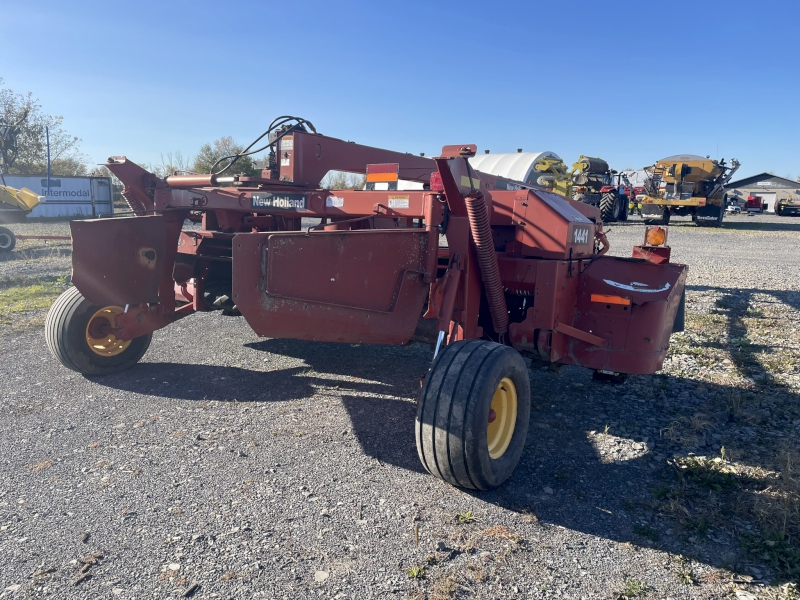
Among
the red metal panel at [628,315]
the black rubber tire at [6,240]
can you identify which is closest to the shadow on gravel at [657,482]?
the red metal panel at [628,315]

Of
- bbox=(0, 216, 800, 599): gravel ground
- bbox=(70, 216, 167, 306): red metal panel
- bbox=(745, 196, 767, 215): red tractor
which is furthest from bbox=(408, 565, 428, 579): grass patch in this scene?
bbox=(745, 196, 767, 215): red tractor

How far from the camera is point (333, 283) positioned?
11.6 feet

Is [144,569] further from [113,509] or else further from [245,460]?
[245,460]

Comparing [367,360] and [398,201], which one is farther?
[367,360]

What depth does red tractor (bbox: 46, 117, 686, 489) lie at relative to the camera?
132 inches

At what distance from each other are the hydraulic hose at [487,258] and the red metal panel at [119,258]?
8.56 ft

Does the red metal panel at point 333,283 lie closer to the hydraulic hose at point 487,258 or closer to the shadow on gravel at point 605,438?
the hydraulic hose at point 487,258

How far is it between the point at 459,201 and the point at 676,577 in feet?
7.41

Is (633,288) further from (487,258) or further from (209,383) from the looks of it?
(209,383)

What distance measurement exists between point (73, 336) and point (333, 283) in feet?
8.95

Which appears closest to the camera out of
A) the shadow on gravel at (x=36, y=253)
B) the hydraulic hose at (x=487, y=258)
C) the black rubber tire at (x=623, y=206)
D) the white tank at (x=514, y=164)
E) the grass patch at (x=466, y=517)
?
the grass patch at (x=466, y=517)

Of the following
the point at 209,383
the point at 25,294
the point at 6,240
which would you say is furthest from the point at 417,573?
the point at 6,240

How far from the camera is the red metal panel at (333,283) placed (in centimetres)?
338

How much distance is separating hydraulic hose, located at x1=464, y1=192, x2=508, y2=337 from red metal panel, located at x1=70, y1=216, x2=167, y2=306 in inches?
103
